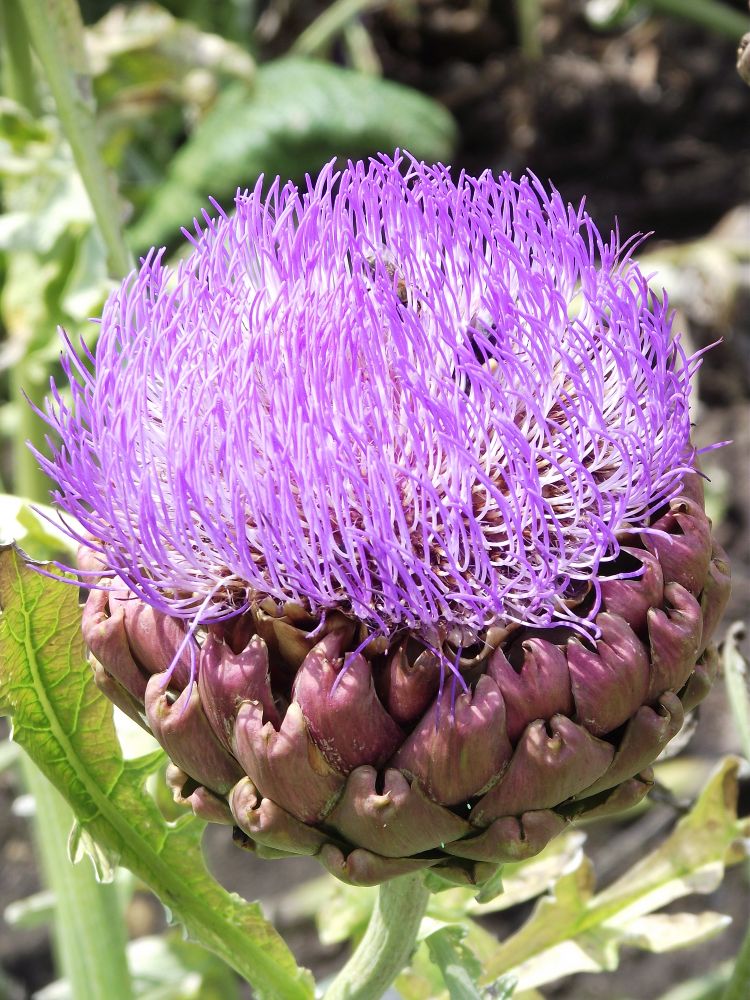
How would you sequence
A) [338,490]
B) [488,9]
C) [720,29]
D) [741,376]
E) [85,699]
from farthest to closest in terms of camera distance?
1. [488,9]
2. [741,376]
3. [720,29]
4. [85,699]
5. [338,490]

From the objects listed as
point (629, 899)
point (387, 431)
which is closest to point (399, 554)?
point (387, 431)

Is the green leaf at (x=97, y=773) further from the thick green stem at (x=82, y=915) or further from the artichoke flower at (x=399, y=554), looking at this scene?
the thick green stem at (x=82, y=915)

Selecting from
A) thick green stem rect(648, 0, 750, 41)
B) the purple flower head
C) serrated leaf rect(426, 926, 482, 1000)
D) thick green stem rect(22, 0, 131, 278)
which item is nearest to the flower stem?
serrated leaf rect(426, 926, 482, 1000)

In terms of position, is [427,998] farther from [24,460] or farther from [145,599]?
[24,460]

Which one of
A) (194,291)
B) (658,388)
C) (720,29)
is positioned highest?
(194,291)

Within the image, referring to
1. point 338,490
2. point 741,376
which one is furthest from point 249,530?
point 741,376

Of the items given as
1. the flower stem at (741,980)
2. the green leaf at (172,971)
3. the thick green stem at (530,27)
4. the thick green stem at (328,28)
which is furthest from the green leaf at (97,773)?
the thick green stem at (530,27)

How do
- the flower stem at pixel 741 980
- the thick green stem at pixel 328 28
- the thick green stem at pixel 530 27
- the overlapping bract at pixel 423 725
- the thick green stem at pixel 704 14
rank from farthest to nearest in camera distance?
1. the thick green stem at pixel 530 27
2. the thick green stem at pixel 328 28
3. the thick green stem at pixel 704 14
4. the flower stem at pixel 741 980
5. the overlapping bract at pixel 423 725
